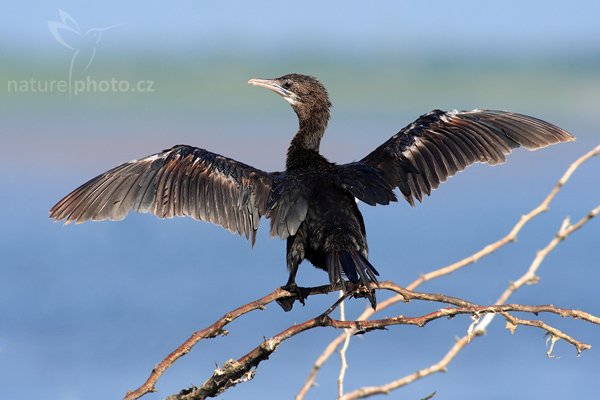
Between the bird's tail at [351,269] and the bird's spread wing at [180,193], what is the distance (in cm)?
113

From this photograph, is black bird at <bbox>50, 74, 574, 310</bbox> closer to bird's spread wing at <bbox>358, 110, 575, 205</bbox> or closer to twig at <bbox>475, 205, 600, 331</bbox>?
bird's spread wing at <bbox>358, 110, 575, 205</bbox>

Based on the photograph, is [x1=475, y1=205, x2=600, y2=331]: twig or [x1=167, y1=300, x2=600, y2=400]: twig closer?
[x1=475, y1=205, x2=600, y2=331]: twig

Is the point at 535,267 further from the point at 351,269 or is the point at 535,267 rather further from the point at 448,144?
the point at 448,144

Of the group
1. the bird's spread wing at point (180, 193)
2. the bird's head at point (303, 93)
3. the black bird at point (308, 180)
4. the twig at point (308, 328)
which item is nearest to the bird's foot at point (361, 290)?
the black bird at point (308, 180)

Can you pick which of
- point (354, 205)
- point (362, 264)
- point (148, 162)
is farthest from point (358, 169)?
point (148, 162)

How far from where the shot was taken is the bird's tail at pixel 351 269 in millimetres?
4418

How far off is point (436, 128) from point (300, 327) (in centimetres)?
332

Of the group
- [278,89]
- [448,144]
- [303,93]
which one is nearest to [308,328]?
[448,144]

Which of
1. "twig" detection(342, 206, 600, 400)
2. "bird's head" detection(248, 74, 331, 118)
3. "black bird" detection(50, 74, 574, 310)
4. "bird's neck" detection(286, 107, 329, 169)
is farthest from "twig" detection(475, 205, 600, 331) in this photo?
"bird's head" detection(248, 74, 331, 118)

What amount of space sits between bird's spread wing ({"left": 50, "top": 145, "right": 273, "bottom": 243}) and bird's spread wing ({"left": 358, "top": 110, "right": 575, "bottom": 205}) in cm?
84

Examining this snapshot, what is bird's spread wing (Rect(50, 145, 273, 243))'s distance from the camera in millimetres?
5762

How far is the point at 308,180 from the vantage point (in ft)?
18.0

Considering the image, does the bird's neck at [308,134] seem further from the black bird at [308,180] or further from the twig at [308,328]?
the twig at [308,328]

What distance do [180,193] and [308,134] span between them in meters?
1.07
